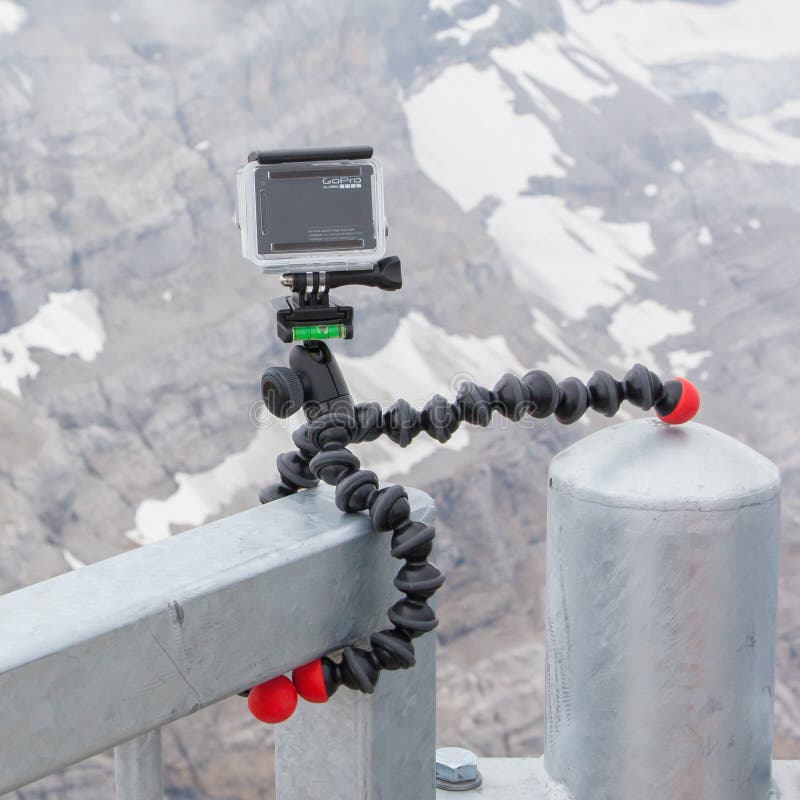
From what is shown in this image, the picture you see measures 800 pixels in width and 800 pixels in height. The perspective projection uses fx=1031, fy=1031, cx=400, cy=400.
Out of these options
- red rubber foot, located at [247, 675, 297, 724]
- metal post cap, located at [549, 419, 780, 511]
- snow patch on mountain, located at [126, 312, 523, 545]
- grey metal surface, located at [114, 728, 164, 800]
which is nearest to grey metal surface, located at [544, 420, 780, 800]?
metal post cap, located at [549, 419, 780, 511]

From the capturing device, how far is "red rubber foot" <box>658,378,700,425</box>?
1.03 metres

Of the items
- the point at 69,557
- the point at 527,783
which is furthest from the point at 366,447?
the point at 527,783

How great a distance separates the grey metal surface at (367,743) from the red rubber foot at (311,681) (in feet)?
0.13

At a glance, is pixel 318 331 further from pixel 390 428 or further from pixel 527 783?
pixel 527 783

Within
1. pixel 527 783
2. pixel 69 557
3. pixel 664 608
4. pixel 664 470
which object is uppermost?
pixel 664 470

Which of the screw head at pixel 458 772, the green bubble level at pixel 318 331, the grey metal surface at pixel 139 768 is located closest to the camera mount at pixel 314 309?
the green bubble level at pixel 318 331

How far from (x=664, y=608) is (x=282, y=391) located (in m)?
0.41

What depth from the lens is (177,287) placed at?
59.6ft

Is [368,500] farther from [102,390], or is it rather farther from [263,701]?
[102,390]

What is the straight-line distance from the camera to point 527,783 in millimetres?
1152

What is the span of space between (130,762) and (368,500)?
242 millimetres

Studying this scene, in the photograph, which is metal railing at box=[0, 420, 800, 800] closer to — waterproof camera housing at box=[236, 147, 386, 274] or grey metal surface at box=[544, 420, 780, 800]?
grey metal surface at box=[544, 420, 780, 800]

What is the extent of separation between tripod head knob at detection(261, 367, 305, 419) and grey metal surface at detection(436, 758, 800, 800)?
0.49m

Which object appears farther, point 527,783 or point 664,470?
point 527,783
